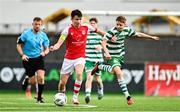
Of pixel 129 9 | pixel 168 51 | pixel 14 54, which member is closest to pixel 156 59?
pixel 168 51

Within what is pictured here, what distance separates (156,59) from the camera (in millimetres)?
33125

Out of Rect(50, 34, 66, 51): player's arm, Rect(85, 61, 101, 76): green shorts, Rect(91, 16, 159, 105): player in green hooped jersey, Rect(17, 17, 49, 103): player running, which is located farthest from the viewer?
Rect(85, 61, 101, 76): green shorts

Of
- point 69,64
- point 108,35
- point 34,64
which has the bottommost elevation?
point 34,64

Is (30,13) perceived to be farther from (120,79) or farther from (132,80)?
(120,79)

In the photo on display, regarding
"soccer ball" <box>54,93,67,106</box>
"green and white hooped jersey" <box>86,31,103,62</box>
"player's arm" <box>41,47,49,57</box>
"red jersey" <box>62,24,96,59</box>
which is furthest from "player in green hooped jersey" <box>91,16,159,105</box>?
"green and white hooped jersey" <box>86,31,103,62</box>

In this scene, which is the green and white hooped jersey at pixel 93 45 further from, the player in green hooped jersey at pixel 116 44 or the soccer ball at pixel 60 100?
the soccer ball at pixel 60 100

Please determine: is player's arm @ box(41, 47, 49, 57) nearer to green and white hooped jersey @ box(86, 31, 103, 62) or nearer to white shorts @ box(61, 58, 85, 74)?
white shorts @ box(61, 58, 85, 74)

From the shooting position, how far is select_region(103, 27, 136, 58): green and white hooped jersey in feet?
68.3

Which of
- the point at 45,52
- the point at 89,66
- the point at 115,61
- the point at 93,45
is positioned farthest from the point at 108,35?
the point at 93,45

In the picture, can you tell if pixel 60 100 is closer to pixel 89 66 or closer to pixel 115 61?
pixel 115 61

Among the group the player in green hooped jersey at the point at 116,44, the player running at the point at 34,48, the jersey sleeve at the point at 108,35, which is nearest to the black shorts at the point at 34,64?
the player running at the point at 34,48

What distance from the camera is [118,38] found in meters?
20.9

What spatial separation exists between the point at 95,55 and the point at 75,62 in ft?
13.2

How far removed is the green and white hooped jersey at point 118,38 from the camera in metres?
20.8
